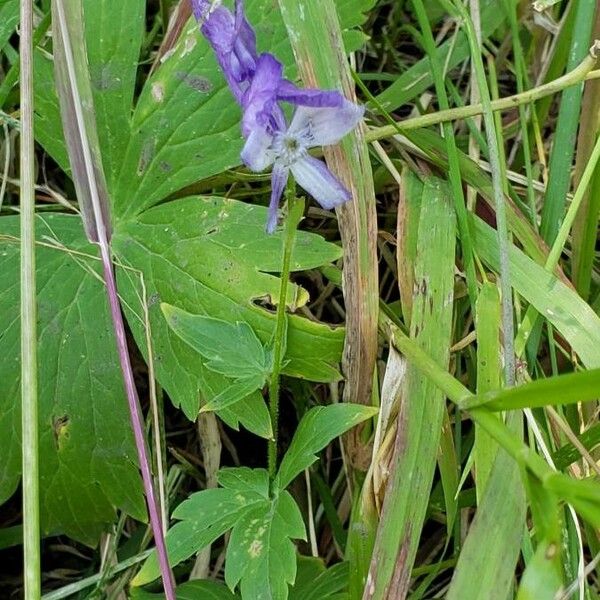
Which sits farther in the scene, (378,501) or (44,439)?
(44,439)

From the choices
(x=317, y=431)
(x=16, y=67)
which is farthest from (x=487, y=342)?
(x=16, y=67)

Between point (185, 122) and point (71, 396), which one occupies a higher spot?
point (185, 122)

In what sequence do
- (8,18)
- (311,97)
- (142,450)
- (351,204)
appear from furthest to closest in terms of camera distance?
1. (8,18)
2. (351,204)
3. (142,450)
4. (311,97)

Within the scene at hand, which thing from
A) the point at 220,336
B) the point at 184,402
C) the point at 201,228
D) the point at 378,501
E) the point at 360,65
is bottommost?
the point at 378,501

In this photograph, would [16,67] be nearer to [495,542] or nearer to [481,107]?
[481,107]

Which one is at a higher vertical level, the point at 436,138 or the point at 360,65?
the point at 360,65

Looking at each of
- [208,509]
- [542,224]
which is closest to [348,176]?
[542,224]

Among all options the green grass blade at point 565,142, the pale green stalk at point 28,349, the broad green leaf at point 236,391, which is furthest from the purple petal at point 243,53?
the green grass blade at point 565,142

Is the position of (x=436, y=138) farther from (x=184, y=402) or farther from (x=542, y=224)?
(x=184, y=402)
